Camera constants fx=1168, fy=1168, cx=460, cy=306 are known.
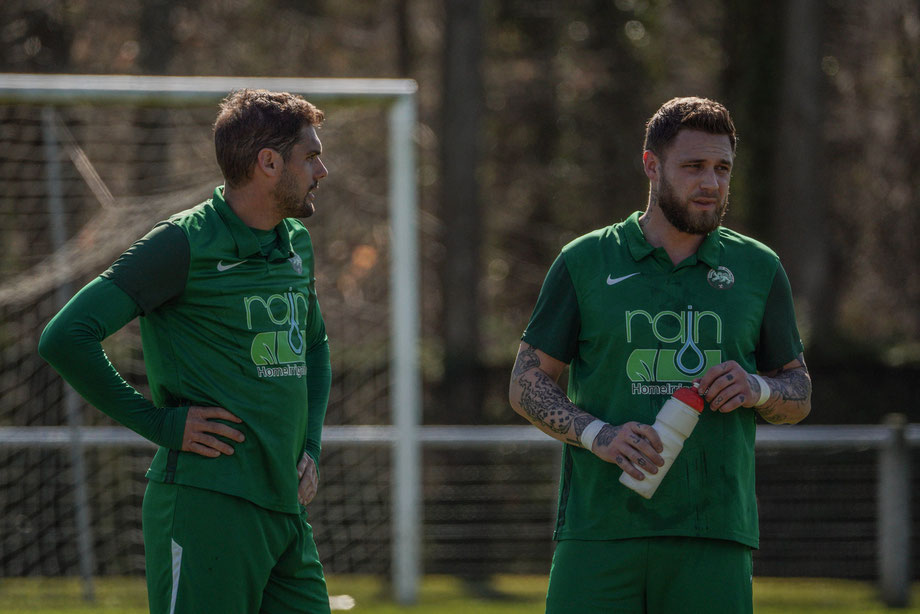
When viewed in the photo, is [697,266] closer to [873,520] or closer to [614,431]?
[614,431]

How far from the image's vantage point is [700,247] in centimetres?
344

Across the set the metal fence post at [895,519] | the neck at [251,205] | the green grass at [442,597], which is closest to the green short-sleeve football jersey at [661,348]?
the neck at [251,205]

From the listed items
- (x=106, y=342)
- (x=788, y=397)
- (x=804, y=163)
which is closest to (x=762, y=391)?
(x=788, y=397)

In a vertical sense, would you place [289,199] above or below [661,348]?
above

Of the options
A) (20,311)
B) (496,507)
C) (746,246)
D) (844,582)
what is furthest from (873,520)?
(20,311)

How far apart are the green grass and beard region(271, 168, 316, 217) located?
437 centimetres

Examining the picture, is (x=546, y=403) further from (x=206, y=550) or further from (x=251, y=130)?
(x=251, y=130)

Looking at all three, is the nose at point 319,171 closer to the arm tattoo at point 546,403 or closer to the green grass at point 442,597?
the arm tattoo at point 546,403

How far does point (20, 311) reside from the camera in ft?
28.5

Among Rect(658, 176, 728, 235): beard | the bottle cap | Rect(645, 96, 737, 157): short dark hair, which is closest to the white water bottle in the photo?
the bottle cap

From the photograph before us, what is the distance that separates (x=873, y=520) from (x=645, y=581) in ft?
20.2

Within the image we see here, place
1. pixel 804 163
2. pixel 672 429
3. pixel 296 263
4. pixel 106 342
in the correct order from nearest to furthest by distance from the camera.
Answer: pixel 672 429 < pixel 296 263 < pixel 106 342 < pixel 804 163

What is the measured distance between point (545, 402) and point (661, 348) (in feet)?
1.22

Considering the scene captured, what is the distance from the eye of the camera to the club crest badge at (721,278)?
3389mm
